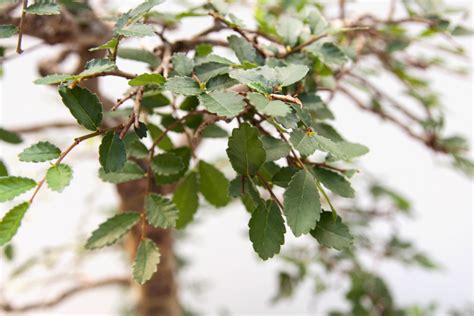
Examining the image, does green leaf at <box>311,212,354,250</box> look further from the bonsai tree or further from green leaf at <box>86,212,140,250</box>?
green leaf at <box>86,212,140,250</box>

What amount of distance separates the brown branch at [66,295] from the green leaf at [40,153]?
2.39ft

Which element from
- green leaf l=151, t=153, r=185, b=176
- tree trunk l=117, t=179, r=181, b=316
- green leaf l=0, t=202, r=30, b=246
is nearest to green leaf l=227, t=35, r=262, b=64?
green leaf l=151, t=153, r=185, b=176

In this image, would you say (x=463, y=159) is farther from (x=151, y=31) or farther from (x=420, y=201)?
(x=420, y=201)

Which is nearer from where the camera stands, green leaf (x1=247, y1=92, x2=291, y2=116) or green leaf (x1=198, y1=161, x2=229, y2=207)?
green leaf (x1=247, y1=92, x2=291, y2=116)

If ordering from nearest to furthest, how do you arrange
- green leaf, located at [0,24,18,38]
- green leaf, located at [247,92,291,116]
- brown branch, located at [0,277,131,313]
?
1. green leaf, located at [247,92,291,116]
2. green leaf, located at [0,24,18,38]
3. brown branch, located at [0,277,131,313]

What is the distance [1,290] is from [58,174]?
2.67 feet

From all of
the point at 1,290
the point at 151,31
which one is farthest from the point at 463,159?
the point at 1,290

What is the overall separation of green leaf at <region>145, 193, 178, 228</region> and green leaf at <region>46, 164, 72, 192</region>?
0.08 metres

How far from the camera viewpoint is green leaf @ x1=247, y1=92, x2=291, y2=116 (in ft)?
0.96

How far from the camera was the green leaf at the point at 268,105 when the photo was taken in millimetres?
292

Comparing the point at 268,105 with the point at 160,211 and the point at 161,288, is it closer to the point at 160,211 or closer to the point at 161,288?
the point at 160,211

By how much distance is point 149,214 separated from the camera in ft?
1.34

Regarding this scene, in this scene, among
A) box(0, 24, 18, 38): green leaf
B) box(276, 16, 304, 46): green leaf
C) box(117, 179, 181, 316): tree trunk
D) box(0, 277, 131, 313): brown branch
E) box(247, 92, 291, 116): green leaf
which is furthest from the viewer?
box(117, 179, 181, 316): tree trunk

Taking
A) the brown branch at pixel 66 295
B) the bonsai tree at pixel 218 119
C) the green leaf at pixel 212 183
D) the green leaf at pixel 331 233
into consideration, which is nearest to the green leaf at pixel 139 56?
the bonsai tree at pixel 218 119
